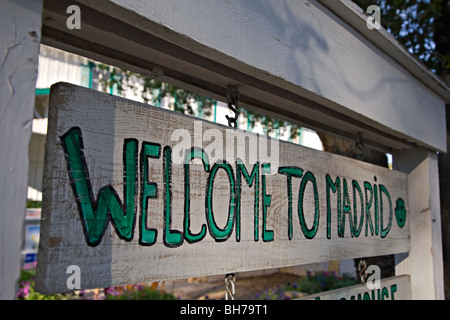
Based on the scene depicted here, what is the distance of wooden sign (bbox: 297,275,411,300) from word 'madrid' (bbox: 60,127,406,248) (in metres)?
0.21

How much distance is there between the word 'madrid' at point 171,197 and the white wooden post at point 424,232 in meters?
0.71

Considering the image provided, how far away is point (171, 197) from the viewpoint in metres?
0.94

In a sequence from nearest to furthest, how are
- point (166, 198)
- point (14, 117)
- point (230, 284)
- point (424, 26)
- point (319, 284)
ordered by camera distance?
point (14, 117) < point (166, 198) < point (230, 284) < point (424, 26) < point (319, 284)

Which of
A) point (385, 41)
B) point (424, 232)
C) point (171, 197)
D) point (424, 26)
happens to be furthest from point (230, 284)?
point (424, 26)

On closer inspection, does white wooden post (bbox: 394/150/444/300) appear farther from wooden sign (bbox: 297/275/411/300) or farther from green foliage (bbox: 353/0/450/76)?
green foliage (bbox: 353/0/450/76)

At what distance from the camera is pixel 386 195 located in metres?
1.83

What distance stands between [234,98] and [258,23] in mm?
261

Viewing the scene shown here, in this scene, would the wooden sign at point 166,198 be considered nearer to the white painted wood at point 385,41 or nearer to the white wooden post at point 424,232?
the white painted wood at point 385,41

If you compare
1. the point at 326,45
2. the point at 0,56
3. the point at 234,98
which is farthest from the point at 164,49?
the point at 326,45

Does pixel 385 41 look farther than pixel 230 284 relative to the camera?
Yes

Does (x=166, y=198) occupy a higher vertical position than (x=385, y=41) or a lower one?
lower

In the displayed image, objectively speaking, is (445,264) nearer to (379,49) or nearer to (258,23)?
(379,49)

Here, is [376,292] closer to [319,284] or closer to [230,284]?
[230,284]

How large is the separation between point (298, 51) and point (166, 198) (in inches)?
23.0
